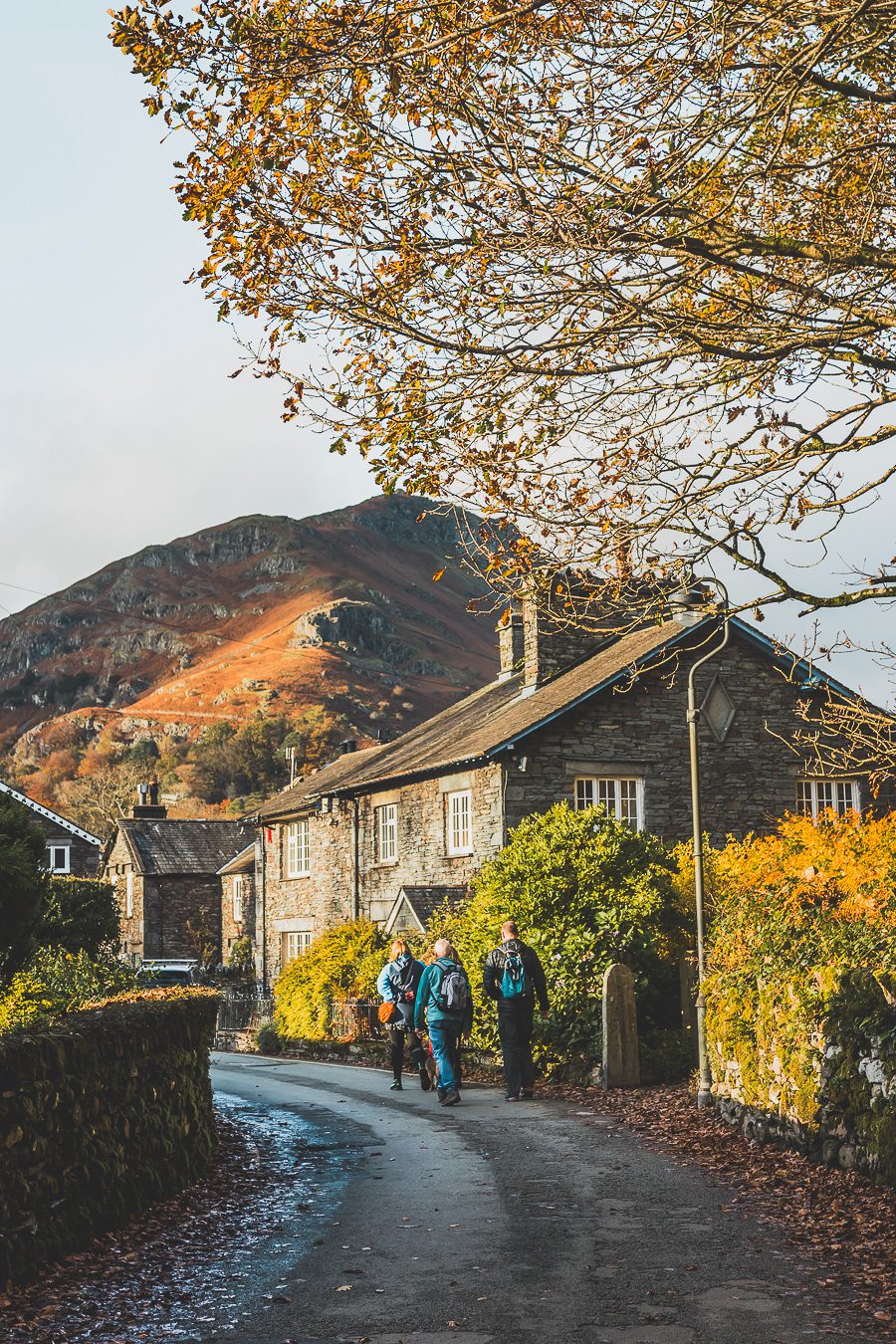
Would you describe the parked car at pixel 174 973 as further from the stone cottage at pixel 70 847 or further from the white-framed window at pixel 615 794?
the white-framed window at pixel 615 794

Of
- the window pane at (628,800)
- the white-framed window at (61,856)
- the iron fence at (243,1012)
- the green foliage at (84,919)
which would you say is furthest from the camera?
the white-framed window at (61,856)

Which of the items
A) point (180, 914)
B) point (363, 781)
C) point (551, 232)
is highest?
point (551, 232)

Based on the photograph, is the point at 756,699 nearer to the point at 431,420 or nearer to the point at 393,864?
the point at 393,864

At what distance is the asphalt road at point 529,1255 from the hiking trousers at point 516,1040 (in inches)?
123

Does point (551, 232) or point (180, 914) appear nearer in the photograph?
point (551, 232)

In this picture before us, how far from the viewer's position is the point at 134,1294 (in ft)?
24.5

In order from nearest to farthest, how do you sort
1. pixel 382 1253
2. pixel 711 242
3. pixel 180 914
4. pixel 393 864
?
pixel 382 1253
pixel 711 242
pixel 393 864
pixel 180 914

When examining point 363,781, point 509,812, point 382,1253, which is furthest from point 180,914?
point 382,1253

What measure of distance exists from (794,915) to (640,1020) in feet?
20.2

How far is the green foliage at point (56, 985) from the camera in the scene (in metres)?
13.7

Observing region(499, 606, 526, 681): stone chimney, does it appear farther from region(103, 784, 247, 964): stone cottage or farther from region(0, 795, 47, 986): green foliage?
region(103, 784, 247, 964): stone cottage

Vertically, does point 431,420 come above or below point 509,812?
above

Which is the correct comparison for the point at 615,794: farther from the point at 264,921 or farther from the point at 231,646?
the point at 231,646

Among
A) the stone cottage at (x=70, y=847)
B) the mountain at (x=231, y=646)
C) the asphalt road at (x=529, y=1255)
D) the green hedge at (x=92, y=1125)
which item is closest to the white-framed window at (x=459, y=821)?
the asphalt road at (x=529, y=1255)
